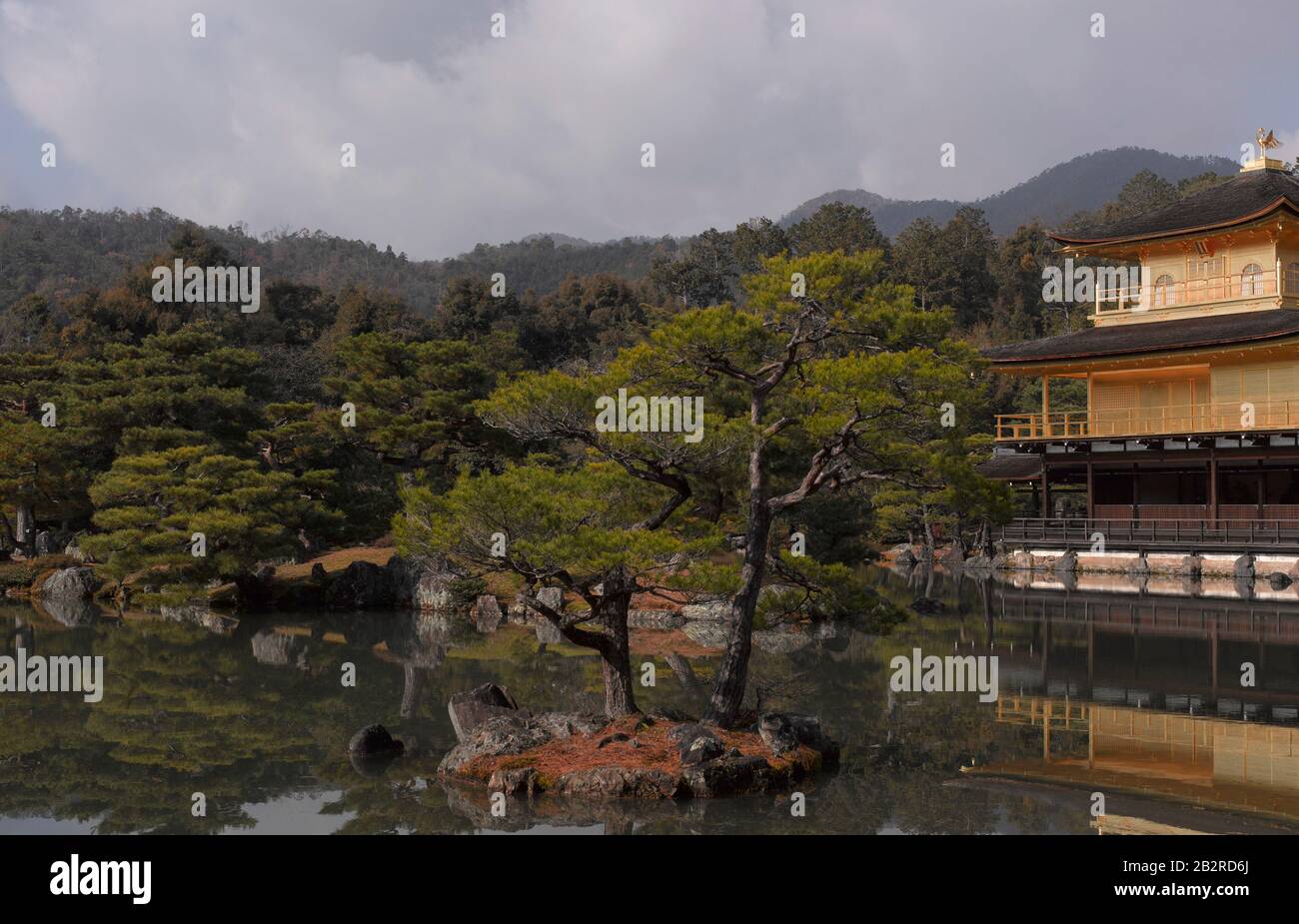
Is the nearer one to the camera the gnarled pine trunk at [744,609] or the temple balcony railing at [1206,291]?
the gnarled pine trunk at [744,609]

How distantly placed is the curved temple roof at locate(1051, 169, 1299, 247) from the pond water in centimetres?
1288

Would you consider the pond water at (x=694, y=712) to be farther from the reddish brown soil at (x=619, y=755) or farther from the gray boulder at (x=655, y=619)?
the gray boulder at (x=655, y=619)

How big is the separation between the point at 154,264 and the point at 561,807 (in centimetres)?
3983

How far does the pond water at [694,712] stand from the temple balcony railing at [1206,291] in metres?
11.9

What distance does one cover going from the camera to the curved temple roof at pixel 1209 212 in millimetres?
30219

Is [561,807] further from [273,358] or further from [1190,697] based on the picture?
[273,358]

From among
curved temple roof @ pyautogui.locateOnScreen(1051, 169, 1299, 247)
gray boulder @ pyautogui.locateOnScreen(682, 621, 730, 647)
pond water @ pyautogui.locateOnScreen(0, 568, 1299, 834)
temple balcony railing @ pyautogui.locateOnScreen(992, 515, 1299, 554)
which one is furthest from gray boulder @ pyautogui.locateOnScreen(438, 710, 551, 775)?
curved temple roof @ pyautogui.locateOnScreen(1051, 169, 1299, 247)

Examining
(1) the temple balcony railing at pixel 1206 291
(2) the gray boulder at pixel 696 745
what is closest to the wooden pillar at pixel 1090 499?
(1) the temple balcony railing at pixel 1206 291

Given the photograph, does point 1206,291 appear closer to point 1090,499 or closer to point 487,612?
point 1090,499

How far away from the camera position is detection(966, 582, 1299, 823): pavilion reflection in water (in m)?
9.87

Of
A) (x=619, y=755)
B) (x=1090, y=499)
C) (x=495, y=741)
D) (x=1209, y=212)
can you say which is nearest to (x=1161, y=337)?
(x=1209, y=212)

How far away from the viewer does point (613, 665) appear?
11070 millimetres

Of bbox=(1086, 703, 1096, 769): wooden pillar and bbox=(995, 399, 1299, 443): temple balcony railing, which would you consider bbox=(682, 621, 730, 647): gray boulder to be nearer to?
bbox=(1086, 703, 1096, 769): wooden pillar

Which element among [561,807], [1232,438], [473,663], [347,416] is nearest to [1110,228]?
[1232,438]
